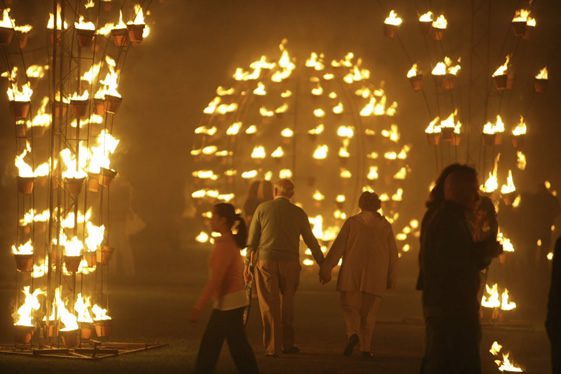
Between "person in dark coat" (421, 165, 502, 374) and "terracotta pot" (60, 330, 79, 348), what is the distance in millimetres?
5549

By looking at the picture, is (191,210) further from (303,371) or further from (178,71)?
(303,371)

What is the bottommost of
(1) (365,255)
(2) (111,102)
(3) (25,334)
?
(3) (25,334)

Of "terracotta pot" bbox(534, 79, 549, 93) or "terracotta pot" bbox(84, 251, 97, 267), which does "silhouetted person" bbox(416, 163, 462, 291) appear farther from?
"terracotta pot" bbox(534, 79, 549, 93)

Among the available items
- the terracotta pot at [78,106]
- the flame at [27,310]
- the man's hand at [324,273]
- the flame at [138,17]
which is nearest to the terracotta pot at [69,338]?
the flame at [27,310]

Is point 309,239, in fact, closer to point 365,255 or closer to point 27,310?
point 365,255

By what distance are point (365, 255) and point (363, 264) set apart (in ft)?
0.33

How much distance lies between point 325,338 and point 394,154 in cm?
745

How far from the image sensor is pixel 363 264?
13484mm

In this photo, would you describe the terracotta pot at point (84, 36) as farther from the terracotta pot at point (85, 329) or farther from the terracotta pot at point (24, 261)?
the terracotta pot at point (85, 329)

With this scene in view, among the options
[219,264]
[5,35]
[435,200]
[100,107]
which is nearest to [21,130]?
[100,107]

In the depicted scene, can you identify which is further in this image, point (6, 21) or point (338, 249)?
point (338, 249)

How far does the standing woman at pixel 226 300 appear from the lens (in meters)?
10.1

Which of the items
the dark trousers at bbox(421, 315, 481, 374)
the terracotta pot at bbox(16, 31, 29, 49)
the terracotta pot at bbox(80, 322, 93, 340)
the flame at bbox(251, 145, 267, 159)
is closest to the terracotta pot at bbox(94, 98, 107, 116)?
the terracotta pot at bbox(16, 31, 29, 49)

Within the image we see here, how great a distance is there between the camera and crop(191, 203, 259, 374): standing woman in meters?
10.1
